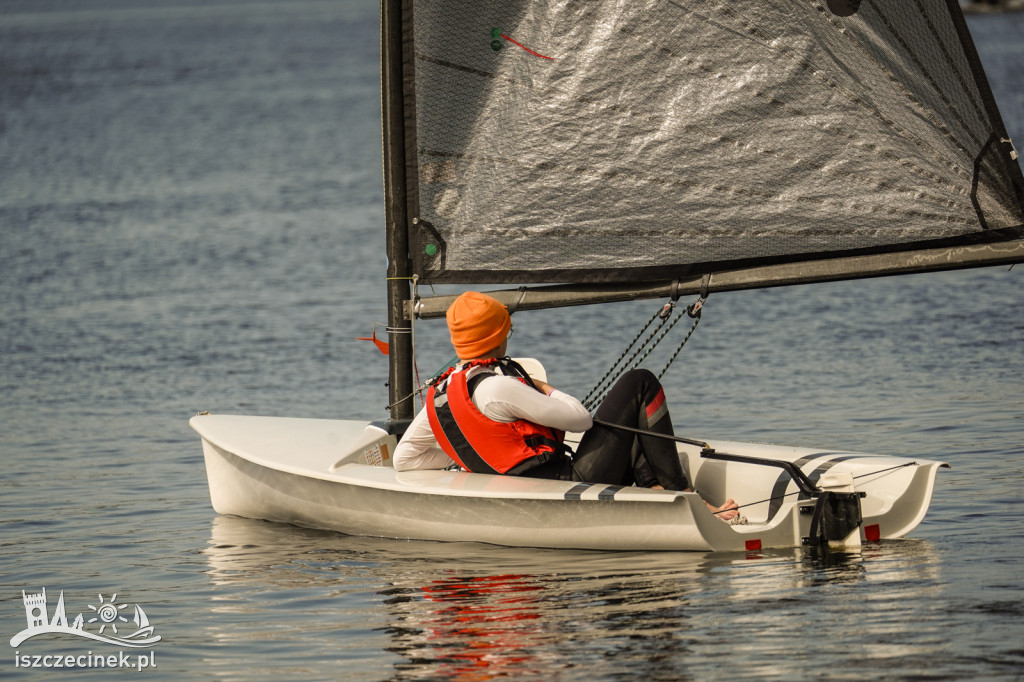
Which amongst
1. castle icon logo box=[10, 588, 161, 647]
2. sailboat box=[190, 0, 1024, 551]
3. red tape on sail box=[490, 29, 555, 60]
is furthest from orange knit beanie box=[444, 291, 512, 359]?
castle icon logo box=[10, 588, 161, 647]

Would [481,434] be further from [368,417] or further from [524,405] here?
[368,417]

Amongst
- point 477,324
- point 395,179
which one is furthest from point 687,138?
point 395,179

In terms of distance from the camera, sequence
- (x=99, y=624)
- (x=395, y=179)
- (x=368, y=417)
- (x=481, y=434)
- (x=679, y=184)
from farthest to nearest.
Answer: (x=368, y=417) < (x=395, y=179) < (x=679, y=184) < (x=481, y=434) < (x=99, y=624)

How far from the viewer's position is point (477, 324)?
6.01 m

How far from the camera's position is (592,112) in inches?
252

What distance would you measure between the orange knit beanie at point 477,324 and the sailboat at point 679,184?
376 mm

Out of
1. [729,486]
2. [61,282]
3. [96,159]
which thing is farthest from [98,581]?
[96,159]

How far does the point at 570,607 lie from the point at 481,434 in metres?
0.94

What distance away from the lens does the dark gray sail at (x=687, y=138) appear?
19.8ft

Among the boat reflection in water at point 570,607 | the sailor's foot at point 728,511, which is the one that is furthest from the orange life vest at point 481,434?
the sailor's foot at point 728,511

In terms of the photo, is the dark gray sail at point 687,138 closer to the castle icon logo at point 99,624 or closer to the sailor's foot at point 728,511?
the sailor's foot at point 728,511

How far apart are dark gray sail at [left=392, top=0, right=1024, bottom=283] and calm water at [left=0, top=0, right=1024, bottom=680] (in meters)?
1.22

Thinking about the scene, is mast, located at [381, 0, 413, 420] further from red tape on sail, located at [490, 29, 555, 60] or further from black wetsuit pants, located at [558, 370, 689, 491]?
black wetsuit pants, located at [558, 370, 689, 491]

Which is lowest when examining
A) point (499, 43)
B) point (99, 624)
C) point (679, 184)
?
point (99, 624)
